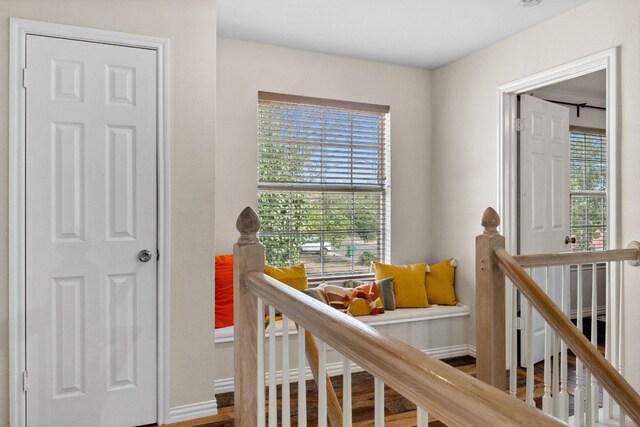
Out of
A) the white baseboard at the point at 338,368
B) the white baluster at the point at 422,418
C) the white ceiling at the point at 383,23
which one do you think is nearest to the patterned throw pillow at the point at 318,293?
the white baseboard at the point at 338,368

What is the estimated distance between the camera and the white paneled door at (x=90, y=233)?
2.33 m

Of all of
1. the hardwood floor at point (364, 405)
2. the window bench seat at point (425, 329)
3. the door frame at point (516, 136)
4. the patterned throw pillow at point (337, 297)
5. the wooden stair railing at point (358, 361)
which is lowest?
the hardwood floor at point (364, 405)

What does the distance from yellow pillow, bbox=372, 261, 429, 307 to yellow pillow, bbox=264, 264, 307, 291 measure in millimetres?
684

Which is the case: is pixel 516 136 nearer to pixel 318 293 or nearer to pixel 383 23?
pixel 383 23

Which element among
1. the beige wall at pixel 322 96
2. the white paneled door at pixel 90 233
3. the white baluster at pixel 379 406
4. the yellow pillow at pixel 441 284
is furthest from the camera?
the yellow pillow at pixel 441 284

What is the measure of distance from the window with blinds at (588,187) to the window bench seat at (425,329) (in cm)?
181

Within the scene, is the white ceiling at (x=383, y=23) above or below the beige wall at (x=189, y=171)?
above

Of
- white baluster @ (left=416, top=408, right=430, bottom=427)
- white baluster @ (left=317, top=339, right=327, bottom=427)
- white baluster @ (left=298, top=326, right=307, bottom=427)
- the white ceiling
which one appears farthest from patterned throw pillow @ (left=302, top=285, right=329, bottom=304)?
white baluster @ (left=416, top=408, right=430, bottom=427)

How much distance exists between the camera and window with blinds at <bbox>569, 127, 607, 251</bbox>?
478cm

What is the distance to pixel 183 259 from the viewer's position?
2.61 metres

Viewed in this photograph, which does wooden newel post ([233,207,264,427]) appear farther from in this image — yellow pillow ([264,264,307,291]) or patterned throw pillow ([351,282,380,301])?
patterned throw pillow ([351,282,380,301])

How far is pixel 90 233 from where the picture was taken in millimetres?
2422

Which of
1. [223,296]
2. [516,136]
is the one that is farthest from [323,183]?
[516,136]

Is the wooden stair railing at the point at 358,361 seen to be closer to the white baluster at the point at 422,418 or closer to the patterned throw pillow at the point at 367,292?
the white baluster at the point at 422,418
